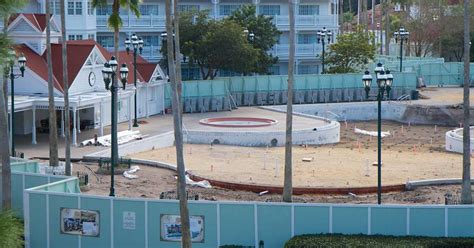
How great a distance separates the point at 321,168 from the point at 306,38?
135 feet

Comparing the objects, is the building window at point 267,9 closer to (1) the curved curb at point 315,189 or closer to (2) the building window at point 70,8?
(2) the building window at point 70,8

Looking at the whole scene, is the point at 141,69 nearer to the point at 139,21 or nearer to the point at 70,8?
the point at 70,8

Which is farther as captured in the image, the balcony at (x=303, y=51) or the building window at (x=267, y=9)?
the building window at (x=267, y=9)

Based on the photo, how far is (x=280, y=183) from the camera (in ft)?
125

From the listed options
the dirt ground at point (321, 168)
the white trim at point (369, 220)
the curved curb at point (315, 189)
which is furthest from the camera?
the curved curb at point (315, 189)

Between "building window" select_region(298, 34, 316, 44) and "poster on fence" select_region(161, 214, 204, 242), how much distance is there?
189 ft

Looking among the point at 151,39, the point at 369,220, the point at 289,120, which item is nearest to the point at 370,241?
the point at 369,220

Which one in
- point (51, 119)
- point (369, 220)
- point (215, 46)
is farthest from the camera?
point (215, 46)

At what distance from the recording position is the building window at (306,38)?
81750mm

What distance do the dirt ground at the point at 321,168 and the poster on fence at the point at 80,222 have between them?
8.33m

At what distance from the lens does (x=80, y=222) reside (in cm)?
2600

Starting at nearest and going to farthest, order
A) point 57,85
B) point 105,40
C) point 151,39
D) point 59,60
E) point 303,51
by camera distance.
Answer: point 57,85 → point 59,60 → point 105,40 → point 151,39 → point 303,51

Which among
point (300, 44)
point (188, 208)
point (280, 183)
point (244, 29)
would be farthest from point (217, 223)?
point (300, 44)

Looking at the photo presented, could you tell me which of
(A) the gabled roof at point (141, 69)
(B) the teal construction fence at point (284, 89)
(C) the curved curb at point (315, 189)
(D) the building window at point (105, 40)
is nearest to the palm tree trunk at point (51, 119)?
(C) the curved curb at point (315, 189)
